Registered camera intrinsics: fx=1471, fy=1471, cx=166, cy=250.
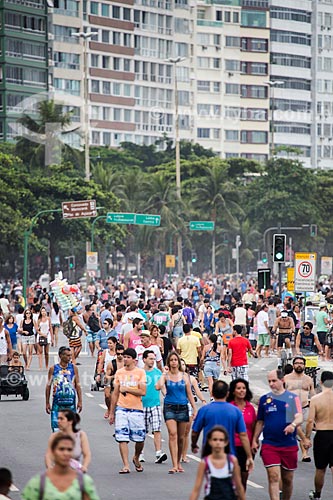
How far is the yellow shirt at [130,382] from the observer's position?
17.6m

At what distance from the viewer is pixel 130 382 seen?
17.6m

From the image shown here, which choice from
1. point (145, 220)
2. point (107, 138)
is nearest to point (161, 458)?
point (145, 220)

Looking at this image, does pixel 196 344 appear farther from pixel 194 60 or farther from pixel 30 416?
pixel 194 60

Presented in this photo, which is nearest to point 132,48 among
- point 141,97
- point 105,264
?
point 141,97

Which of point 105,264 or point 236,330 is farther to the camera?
point 105,264

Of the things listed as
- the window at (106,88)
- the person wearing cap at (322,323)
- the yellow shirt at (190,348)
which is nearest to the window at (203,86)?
the window at (106,88)

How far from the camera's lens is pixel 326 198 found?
108250 mm

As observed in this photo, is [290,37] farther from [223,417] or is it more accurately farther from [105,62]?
[223,417]

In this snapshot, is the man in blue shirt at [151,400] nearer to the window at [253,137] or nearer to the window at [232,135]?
the window at [232,135]

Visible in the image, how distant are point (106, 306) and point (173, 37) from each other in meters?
104

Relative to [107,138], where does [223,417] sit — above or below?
below

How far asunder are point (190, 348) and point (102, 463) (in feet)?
23.1

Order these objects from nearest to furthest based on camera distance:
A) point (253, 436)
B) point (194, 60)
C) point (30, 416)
Result: point (253, 436), point (30, 416), point (194, 60)

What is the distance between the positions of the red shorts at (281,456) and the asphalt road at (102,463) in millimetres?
1024
